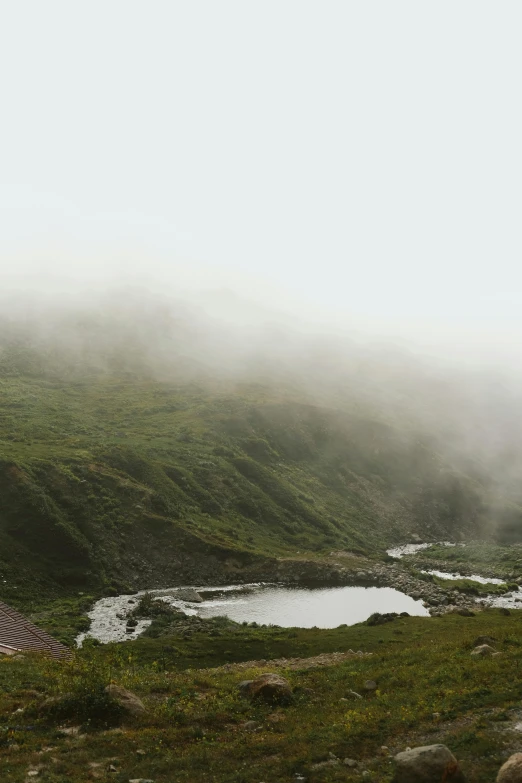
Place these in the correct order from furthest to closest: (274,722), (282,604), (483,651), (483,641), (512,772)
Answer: (282,604) → (483,641) → (483,651) → (274,722) → (512,772)

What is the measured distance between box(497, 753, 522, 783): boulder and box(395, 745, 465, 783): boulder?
4.77ft

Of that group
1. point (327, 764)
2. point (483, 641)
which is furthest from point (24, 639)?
point (483, 641)

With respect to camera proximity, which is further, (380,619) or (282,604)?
(282,604)

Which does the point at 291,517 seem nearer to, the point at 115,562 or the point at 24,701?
the point at 115,562

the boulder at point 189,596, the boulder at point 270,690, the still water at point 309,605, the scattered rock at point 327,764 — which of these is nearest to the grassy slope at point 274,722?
the scattered rock at point 327,764

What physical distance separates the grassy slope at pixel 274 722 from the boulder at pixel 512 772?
130cm

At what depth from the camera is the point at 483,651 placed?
138 feet

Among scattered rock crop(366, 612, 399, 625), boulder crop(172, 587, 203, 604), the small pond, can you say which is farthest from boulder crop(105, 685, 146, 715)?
boulder crop(172, 587, 203, 604)

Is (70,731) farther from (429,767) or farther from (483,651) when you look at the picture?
(483,651)

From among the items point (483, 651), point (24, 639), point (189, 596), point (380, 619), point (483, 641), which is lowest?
point (189, 596)

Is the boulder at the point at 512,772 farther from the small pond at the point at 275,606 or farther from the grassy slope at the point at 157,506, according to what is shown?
the grassy slope at the point at 157,506

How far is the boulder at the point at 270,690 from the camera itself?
35.3 metres

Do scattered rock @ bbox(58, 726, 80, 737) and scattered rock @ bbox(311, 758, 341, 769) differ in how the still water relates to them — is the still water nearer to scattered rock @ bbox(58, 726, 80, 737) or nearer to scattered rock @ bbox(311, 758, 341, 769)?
scattered rock @ bbox(58, 726, 80, 737)

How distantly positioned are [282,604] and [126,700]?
73088 mm
